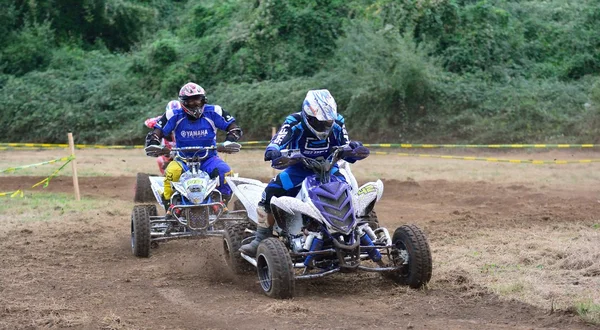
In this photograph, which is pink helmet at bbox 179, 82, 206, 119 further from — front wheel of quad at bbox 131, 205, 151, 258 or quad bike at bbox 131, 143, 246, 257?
front wheel of quad at bbox 131, 205, 151, 258

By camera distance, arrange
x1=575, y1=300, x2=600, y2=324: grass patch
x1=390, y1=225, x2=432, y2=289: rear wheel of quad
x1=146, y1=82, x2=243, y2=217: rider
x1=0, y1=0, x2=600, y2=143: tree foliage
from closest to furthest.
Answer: x1=575, y1=300, x2=600, y2=324: grass patch < x1=390, y1=225, x2=432, y2=289: rear wheel of quad < x1=146, y1=82, x2=243, y2=217: rider < x1=0, y1=0, x2=600, y2=143: tree foliage

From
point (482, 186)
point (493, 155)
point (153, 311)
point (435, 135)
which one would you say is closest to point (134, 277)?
point (153, 311)

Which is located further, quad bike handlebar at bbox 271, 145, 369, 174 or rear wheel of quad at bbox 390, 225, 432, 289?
quad bike handlebar at bbox 271, 145, 369, 174

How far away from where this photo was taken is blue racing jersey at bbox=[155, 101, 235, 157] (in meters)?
11.1

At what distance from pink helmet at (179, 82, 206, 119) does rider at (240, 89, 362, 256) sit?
9.46 ft

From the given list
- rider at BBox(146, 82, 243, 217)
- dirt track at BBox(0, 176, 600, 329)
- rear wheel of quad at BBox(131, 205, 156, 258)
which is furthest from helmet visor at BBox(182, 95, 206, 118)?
dirt track at BBox(0, 176, 600, 329)

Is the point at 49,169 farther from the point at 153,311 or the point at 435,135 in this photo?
the point at 153,311

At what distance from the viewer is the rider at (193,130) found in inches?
430

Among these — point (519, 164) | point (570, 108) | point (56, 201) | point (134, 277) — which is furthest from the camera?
point (570, 108)

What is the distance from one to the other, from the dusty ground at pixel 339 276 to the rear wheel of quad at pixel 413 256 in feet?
0.44

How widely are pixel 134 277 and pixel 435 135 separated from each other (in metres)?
16.6

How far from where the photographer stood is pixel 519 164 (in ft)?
66.5

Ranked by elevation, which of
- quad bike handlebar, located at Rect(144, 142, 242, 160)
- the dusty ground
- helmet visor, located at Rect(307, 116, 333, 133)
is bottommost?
the dusty ground

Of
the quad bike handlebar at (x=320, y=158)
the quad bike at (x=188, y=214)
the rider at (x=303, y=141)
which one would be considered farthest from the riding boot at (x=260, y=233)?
the quad bike at (x=188, y=214)
